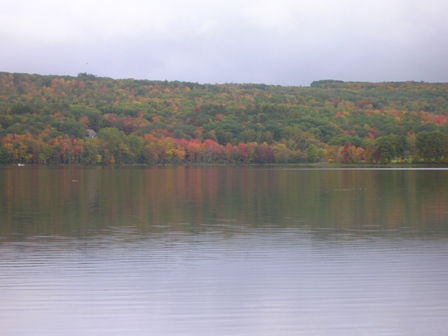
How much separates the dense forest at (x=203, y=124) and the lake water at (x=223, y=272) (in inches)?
3356

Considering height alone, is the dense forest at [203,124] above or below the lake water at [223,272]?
above

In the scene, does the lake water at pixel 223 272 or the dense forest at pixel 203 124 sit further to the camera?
the dense forest at pixel 203 124

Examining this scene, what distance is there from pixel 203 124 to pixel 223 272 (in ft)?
392

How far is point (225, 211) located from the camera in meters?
28.3

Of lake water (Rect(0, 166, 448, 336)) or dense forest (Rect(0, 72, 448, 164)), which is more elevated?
dense forest (Rect(0, 72, 448, 164))

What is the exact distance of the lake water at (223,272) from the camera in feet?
35.0

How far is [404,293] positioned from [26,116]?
11403 cm

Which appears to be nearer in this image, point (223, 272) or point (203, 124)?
point (223, 272)

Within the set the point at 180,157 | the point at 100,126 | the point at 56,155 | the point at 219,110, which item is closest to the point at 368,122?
the point at 219,110

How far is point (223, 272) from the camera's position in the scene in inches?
567

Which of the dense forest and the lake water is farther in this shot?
the dense forest

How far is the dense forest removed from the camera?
111 meters

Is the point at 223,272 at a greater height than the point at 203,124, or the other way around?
the point at 203,124

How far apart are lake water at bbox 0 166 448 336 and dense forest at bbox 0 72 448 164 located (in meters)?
85.3
